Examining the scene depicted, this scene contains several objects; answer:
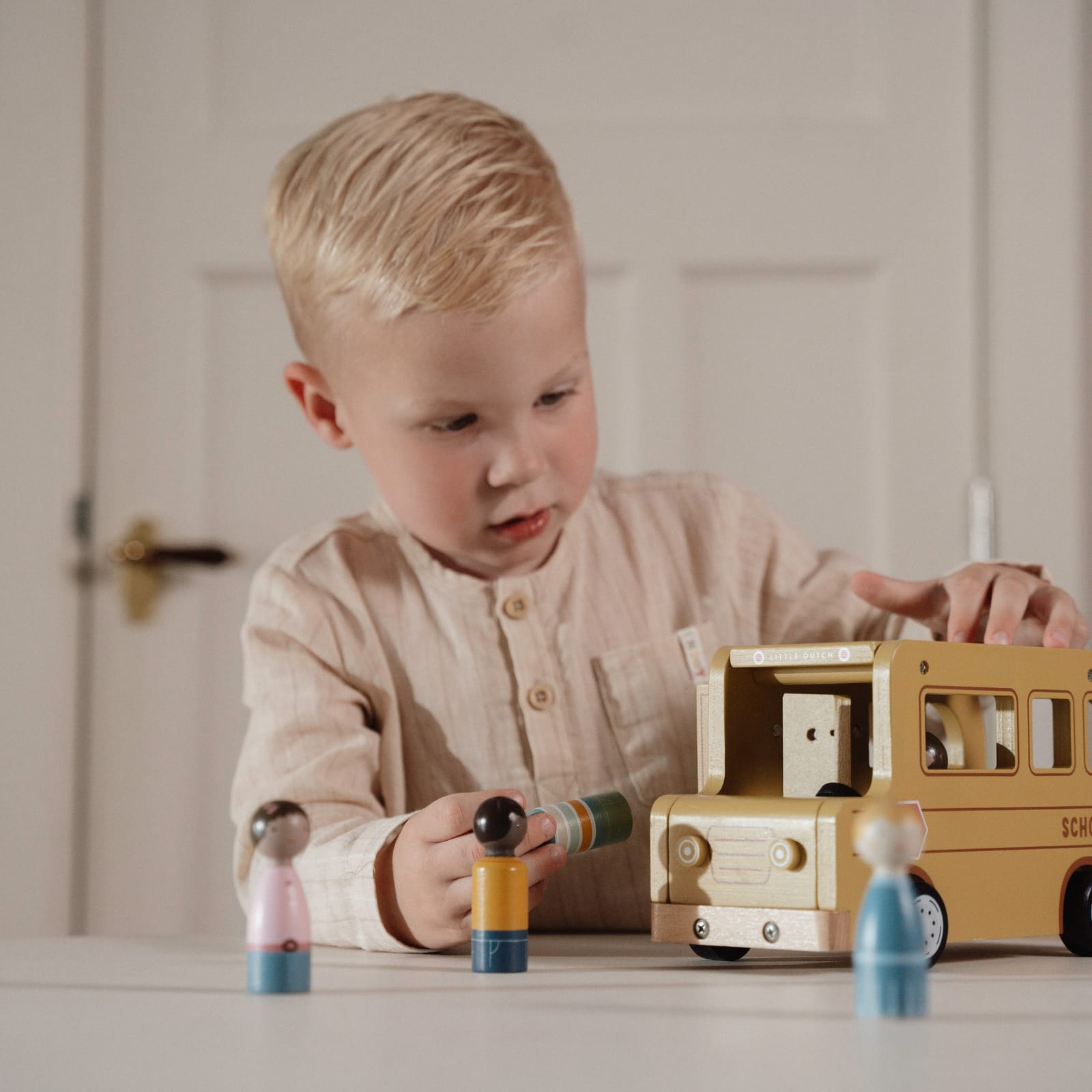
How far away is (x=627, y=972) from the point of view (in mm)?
Result: 751

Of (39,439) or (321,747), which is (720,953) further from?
(39,439)

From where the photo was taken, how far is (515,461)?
102 cm

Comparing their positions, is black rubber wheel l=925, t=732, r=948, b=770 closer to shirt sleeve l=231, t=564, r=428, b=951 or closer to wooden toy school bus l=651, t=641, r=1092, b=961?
wooden toy school bus l=651, t=641, r=1092, b=961

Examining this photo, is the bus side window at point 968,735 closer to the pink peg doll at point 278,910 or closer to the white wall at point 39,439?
the pink peg doll at point 278,910

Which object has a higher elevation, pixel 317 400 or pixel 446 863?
pixel 317 400

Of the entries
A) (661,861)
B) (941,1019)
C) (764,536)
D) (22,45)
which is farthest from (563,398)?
(22,45)

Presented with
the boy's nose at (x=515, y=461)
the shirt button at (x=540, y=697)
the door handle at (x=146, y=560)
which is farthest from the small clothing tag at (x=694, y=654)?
the door handle at (x=146, y=560)

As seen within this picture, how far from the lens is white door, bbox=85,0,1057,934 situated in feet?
5.72

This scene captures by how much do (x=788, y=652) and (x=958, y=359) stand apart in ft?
3.48

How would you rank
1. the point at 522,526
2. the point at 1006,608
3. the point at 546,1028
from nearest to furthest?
1. the point at 546,1028
2. the point at 1006,608
3. the point at 522,526

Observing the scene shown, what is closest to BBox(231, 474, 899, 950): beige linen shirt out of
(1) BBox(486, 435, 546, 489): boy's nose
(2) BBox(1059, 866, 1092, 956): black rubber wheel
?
(1) BBox(486, 435, 546, 489): boy's nose

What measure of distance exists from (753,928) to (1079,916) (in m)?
0.23

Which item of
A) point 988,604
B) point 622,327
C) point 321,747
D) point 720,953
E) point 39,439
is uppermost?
point 622,327

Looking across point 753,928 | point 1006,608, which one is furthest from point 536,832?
point 1006,608
